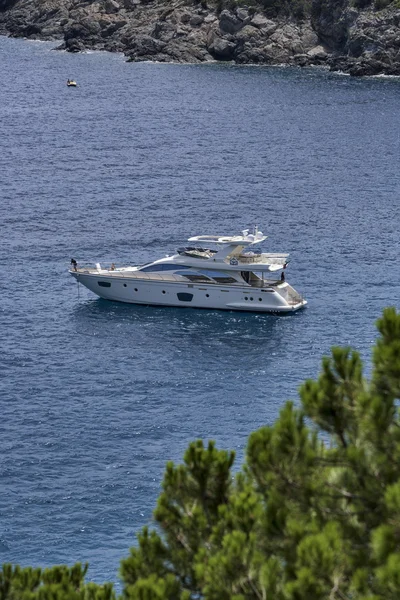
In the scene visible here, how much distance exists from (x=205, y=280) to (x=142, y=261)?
8.47 m

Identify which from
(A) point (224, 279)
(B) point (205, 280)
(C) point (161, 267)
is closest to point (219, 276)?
(A) point (224, 279)

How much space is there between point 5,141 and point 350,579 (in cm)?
11596

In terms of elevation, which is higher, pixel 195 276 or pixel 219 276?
pixel 219 276

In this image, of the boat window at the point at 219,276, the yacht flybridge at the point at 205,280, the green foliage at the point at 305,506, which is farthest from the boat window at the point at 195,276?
the green foliage at the point at 305,506

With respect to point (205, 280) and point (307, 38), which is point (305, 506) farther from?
point (307, 38)

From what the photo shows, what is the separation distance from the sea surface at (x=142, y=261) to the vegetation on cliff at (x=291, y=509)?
54.8 ft

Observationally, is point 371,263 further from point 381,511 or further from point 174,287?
Result: point 381,511

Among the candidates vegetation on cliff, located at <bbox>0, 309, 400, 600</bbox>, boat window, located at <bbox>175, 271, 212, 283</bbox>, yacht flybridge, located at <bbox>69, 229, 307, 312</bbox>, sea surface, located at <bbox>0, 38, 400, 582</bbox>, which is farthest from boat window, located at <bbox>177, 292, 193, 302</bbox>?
vegetation on cliff, located at <bbox>0, 309, 400, 600</bbox>

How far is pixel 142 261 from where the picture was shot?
80.7m

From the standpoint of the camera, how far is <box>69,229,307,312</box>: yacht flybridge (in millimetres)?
72375

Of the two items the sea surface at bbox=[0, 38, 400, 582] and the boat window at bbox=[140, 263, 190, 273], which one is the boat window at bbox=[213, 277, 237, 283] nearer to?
the sea surface at bbox=[0, 38, 400, 582]

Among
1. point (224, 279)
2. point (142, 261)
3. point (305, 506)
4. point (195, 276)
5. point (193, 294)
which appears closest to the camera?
point (305, 506)

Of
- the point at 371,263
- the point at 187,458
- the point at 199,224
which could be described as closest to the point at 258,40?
the point at 199,224

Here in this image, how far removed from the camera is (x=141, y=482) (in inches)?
1911
